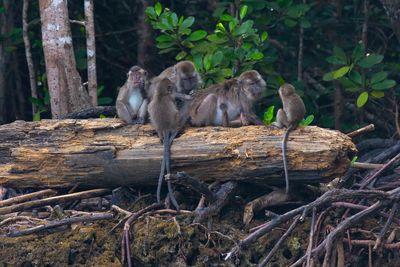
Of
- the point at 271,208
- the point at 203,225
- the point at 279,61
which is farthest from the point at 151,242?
the point at 279,61

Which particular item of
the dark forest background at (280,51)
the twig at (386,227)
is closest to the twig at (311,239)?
the twig at (386,227)

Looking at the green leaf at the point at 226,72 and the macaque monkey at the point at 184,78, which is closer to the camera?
the macaque monkey at the point at 184,78

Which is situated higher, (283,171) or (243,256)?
(283,171)

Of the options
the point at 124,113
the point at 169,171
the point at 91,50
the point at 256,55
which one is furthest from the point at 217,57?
the point at 169,171

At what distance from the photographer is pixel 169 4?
17.1m

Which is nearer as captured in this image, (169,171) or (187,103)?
(169,171)

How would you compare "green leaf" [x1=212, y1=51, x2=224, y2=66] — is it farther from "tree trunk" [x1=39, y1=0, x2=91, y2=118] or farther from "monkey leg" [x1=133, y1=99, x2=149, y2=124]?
"tree trunk" [x1=39, y1=0, x2=91, y2=118]

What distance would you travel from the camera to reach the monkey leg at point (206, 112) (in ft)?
39.8

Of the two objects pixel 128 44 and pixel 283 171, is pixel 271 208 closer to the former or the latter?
pixel 283 171

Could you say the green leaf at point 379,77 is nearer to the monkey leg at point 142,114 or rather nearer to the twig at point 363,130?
the twig at point 363,130

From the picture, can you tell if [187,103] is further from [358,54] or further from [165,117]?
[358,54]

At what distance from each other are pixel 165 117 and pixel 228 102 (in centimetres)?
106

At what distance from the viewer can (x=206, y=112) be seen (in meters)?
12.2

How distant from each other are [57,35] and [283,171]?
3840mm
